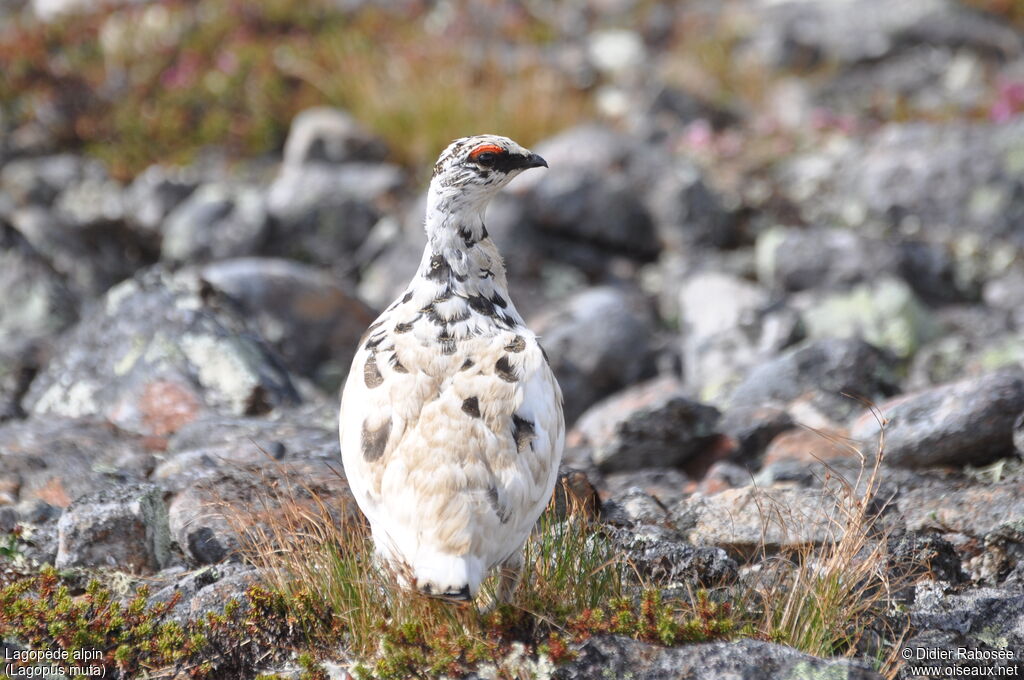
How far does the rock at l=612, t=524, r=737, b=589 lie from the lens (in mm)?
3883

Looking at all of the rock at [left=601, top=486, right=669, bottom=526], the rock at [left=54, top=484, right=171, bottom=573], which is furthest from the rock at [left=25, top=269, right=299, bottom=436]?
the rock at [left=601, top=486, right=669, bottom=526]

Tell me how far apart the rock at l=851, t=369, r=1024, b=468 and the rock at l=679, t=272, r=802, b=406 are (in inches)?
76.0

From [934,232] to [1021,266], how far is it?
0.80m

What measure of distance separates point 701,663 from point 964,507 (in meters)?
1.88

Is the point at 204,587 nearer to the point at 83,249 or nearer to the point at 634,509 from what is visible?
the point at 634,509

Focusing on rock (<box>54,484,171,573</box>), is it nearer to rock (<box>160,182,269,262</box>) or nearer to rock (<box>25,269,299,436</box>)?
rock (<box>25,269,299,436</box>)

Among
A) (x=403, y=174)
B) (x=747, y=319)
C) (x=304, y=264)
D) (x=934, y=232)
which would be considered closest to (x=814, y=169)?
(x=934, y=232)

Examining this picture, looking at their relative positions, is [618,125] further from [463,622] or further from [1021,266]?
[463,622]

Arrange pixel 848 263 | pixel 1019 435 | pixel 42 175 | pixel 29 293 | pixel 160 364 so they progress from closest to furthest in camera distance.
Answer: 1. pixel 1019 435
2. pixel 160 364
3. pixel 29 293
4. pixel 848 263
5. pixel 42 175

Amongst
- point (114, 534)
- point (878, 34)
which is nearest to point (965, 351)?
point (114, 534)

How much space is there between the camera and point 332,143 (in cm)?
1059

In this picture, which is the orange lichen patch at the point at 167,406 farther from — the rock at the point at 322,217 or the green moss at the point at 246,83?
the green moss at the point at 246,83

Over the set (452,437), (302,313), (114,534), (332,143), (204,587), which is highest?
(332,143)

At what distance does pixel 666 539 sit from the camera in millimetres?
4078
